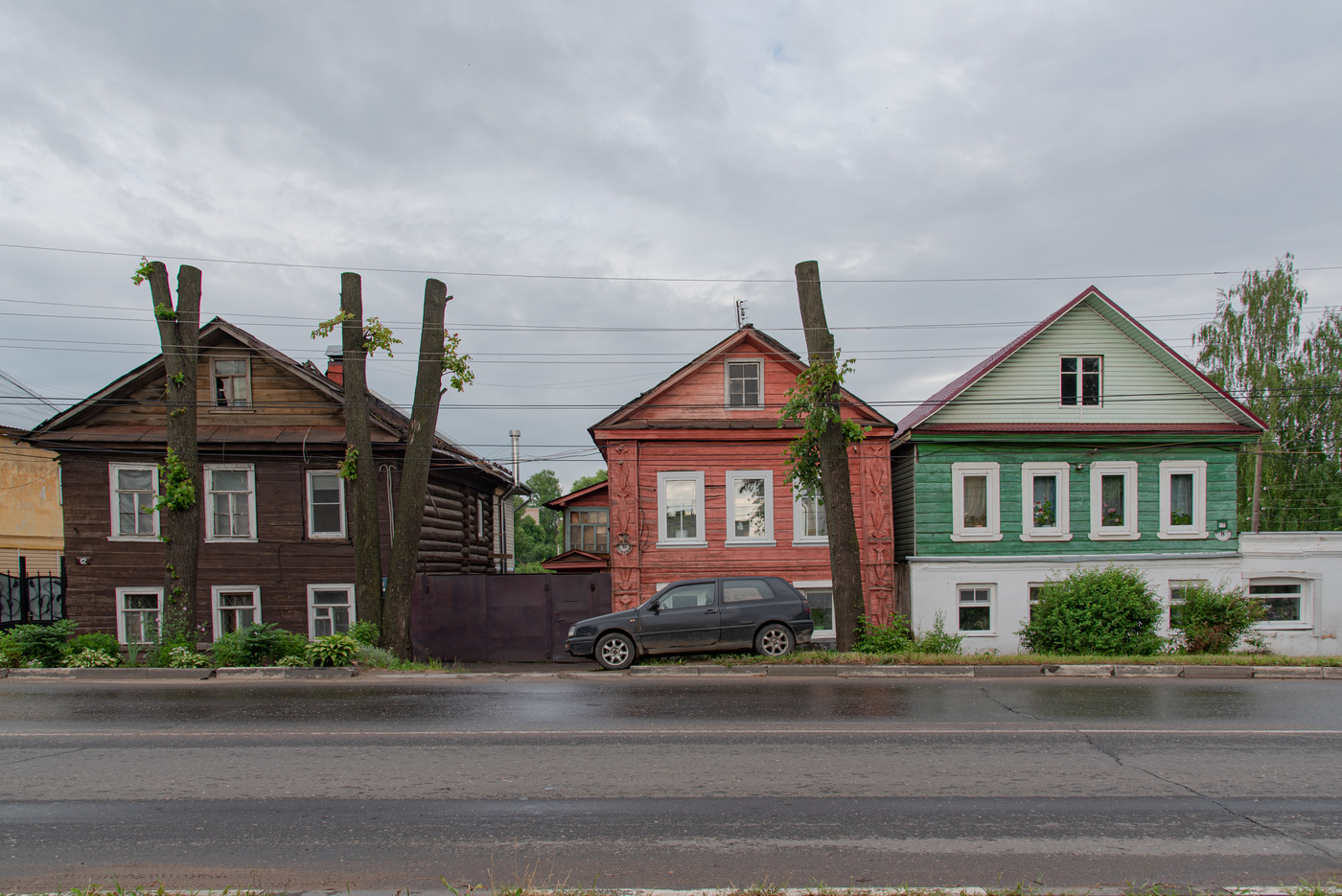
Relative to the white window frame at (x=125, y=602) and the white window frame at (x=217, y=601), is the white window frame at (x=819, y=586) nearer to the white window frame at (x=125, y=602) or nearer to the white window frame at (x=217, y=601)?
the white window frame at (x=217, y=601)

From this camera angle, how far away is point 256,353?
68.3ft

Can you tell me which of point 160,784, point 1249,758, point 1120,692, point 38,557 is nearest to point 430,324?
point 160,784

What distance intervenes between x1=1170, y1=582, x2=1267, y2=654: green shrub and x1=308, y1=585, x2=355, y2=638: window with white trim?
19282mm

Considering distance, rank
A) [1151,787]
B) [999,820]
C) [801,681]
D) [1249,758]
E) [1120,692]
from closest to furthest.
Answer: [999,820], [1151,787], [1249,758], [1120,692], [801,681]

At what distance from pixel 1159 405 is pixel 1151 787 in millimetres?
17822

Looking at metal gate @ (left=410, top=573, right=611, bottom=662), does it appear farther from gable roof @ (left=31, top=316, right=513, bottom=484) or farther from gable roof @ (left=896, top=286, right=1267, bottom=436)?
gable roof @ (left=896, top=286, right=1267, bottom=436)

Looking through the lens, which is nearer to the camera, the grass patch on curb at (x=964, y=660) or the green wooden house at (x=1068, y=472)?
the grass patch on curb at (x=964, y=660)

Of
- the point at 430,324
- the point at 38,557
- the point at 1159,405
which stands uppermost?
the point at 430,324

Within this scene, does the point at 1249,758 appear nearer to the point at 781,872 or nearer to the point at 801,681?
the point at 781,872

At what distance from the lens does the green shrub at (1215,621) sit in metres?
17.2

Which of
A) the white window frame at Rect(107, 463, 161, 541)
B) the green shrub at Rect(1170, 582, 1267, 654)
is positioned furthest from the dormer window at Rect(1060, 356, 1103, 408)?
the white window frame at Rect(107, 463, 161, 541)

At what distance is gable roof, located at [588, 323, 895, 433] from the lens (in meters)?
20.5

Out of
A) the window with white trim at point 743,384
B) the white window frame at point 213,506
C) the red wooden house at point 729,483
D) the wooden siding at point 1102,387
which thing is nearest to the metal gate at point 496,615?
the red wooden house at point 729,483

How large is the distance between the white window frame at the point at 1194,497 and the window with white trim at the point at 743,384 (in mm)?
10647
